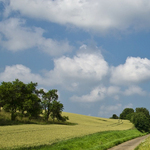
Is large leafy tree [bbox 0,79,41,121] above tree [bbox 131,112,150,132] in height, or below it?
above

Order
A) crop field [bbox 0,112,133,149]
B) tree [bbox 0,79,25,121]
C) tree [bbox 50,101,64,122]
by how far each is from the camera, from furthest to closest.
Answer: tree [bbox 50,101,64,122] < tree [bbox 0,79,25,121] < crop field [bbox 0,112,133,149]

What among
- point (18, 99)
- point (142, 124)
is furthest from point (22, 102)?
point (142, 124)

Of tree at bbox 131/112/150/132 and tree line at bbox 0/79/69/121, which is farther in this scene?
tree at bbox 131/112/150/132

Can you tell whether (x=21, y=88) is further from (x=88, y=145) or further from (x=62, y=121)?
(x=88, y=145)

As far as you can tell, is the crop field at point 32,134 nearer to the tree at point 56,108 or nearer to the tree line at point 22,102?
the tree line at point 22,102

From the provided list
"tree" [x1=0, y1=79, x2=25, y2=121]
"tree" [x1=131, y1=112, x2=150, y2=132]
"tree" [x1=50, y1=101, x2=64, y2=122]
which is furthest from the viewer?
"tree" [x1=131, y1=112, x2=150, y2=132]

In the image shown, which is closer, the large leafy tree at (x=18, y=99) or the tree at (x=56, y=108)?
the large leafy tree at (x=18, y=99)

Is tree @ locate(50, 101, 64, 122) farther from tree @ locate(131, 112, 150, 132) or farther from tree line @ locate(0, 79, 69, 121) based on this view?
tree @ locate(131, 112, 150, 132)

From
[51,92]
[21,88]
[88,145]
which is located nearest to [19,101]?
[21,88]

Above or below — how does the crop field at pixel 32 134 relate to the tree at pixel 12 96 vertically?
below

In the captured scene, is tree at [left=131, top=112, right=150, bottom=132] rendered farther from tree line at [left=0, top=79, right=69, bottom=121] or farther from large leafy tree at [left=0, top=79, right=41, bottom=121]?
large leafy tree at [left=0, top=79, right=41, bottom=121]

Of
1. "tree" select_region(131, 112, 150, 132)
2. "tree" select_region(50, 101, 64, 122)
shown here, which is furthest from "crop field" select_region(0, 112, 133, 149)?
"tree" select_region(131, 112, 150, 132)

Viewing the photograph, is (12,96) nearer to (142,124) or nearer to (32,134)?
(32,134)

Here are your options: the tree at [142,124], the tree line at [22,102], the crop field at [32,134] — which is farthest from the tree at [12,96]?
the tree at [142,124]
